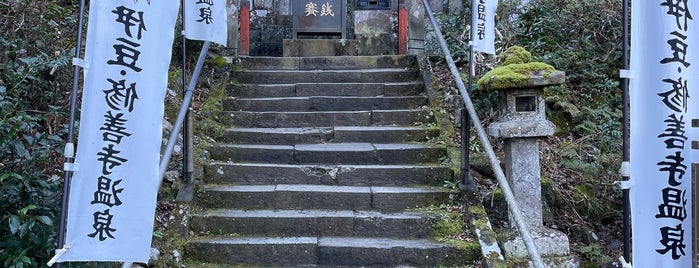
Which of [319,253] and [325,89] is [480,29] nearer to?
[325,89]

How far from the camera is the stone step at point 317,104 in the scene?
5.86 metres

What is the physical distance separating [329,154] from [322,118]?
2.72ft

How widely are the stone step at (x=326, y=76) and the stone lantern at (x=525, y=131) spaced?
2.55 meters

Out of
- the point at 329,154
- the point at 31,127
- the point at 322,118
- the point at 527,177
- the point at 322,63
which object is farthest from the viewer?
the point at 322,63

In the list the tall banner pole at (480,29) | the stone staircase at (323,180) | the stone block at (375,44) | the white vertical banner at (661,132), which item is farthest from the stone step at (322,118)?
the stone block at (375,44)

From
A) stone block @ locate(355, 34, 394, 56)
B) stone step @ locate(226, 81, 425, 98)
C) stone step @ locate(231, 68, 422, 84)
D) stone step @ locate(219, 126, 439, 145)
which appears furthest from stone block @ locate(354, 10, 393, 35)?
stone step @ locate(219, 126, 439, 145)

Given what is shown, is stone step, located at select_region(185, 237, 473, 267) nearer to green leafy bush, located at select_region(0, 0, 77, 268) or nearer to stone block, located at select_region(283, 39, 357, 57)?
green leafy bush, located at select_region(0, 0, 77, 268)

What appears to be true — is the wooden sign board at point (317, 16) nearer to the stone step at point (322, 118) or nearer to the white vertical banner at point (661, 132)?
the stone step at point (322, 118)

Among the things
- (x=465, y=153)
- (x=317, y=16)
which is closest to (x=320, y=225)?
(x=465, y=153)

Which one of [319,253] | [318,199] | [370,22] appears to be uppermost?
[370,22]

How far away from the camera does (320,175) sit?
14.9 ft

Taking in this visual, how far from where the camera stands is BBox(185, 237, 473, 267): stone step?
3680 mm

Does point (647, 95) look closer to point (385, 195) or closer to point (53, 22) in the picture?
point (385, 195)

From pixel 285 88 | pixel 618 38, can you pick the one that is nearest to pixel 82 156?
pixel 285 88
